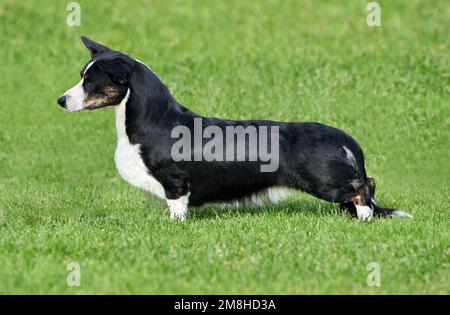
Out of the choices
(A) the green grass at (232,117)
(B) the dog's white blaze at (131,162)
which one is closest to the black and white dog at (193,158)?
(B) the dog's white blaze at (131,162)

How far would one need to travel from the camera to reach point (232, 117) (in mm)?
14695

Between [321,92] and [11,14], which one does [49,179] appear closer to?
[321,92]

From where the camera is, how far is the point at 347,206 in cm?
916

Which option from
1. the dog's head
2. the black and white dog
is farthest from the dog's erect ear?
the dog's head

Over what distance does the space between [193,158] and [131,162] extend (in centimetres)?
63

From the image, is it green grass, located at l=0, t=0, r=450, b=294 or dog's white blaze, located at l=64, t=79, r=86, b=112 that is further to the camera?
dog's white blaze, located at l=64, t=79, r=86, b=112

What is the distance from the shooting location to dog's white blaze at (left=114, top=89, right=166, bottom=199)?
8602 millimetres

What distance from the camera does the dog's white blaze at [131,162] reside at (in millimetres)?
8602

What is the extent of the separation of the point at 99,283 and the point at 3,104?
920 cm

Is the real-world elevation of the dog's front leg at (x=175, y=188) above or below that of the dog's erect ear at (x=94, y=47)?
below

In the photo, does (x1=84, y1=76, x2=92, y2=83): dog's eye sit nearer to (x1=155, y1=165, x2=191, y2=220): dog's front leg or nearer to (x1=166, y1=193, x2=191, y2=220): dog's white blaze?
(x1=155, y1=165, x2=191, y2=220): dog's front leg

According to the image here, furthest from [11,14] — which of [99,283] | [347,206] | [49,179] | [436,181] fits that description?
[99,283]

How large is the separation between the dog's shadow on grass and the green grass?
0.05 m

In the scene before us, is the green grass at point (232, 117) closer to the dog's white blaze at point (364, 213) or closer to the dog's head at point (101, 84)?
the dog's white blaze at point (364, 213)
